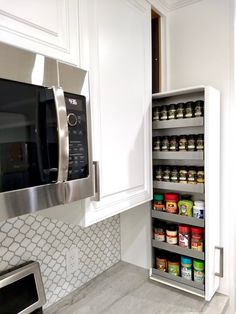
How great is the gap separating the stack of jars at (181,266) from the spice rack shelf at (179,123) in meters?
0.65

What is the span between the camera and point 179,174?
3.90 feet

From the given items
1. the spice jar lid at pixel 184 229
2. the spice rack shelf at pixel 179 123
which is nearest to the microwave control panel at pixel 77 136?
the spice rack shelf at pixel 179 123

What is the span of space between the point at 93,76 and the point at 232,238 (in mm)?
1037

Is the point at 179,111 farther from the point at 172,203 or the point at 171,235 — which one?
the point at 171,235

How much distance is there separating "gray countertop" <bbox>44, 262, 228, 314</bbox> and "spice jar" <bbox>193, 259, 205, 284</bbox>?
98 mm

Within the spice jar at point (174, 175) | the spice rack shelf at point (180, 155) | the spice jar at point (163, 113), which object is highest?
the spice jar at point (163, 113)

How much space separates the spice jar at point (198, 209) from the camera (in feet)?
3.69

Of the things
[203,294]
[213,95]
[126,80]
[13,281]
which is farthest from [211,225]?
[13,281]

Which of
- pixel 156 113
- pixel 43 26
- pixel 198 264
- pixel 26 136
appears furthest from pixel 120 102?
pixel 198 264

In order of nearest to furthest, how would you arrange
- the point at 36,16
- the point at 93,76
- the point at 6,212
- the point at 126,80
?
the point at 6,212 → the point at 36,16 → the point at 93,76 → the point at 126,80

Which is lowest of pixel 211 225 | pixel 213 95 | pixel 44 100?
pixel 211 225

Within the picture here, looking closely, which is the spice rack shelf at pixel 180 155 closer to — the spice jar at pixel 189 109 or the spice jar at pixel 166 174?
the spice jar at pixel 166 174

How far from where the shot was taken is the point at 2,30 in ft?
1.93

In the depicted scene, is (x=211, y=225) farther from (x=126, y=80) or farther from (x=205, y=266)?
(x=126, y=80)
